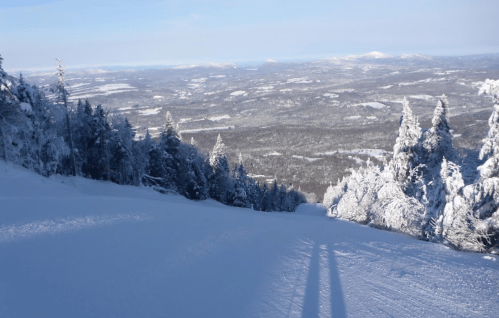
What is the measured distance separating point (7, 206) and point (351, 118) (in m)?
173

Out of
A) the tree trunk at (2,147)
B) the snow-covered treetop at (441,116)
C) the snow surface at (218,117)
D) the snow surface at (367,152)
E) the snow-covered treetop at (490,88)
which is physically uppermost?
the snow-covered treetop at (490,88)

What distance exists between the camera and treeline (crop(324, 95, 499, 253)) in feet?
33.6

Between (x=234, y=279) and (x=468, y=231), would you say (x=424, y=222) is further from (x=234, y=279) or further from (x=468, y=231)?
(x=234, y=279)

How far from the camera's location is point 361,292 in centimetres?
707

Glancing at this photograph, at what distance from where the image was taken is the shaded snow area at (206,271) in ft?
19.3

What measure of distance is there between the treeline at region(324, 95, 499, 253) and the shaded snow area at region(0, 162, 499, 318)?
996 mm

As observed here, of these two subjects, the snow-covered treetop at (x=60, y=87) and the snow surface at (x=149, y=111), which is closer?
the snow-covered treetop at (x=60, y=87)

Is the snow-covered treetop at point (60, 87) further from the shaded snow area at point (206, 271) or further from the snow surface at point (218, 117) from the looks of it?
the snow surface at point (218, 117)

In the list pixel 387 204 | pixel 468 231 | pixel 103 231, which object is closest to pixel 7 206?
pixel 103 231

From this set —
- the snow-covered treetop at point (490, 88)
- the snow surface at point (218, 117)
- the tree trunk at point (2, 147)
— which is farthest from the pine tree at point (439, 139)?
the snow surface at point (218, 117)

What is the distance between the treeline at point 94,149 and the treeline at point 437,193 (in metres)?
12.9

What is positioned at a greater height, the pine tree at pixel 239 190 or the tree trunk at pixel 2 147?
the tree trunk at pixel 2 147

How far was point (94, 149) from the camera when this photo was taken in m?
26.6

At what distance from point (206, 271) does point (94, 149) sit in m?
22.7
